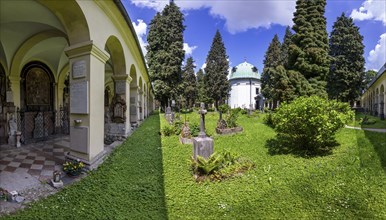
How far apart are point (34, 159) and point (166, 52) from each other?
2093 cm

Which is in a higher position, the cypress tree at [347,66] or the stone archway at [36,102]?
the cypress tree at [347,66]

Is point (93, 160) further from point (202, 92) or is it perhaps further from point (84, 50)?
point (202, 92)

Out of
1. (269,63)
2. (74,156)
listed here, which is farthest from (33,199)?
(269,63)

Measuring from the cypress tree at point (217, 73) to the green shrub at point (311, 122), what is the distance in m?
29.4

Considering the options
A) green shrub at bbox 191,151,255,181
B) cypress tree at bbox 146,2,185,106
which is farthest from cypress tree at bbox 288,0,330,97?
green shrub at bbox 191,151,255,181

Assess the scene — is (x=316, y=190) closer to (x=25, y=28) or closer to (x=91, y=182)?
(x=91, y=182)

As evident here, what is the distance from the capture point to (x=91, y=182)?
520 cm

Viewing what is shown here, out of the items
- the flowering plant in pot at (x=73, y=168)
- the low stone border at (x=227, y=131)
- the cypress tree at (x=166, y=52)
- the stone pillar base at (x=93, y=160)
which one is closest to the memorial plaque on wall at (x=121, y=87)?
the stone pillar base at (x=93, y=160)

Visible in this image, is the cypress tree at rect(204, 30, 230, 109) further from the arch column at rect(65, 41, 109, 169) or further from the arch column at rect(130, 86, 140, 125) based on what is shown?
the arch column at rect(65, 41, 109, 169)

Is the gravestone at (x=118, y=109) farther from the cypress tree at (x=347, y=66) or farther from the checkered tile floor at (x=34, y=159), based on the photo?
the cypress tree at (x=347, y=66)

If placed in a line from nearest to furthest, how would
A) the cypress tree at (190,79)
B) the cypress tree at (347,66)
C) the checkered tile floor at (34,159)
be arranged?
1. the checkered tile floor at (34,159)
2. the cypress tree at (347,66)
3. the cypress tree at (190,79)

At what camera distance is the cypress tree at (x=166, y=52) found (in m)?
25.4

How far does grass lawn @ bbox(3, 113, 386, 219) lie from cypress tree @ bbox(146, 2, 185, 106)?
18678 millimetres

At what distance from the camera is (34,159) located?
6730 mm
